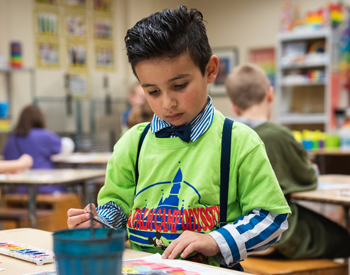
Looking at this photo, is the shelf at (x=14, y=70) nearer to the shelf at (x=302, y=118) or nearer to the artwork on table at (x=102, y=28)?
the artwork on table at (x=102, y=28)

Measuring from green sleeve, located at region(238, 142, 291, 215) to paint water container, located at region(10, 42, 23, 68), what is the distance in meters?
5.47

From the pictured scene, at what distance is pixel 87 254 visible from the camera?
530mm

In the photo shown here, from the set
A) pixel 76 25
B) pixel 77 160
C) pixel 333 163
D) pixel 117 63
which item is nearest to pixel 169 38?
pixel 77 160

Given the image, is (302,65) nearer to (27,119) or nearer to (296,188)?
(27,119)

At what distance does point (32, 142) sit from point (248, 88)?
8.73ft

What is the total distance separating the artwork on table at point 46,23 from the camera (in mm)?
6548

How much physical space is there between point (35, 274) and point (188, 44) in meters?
0.55

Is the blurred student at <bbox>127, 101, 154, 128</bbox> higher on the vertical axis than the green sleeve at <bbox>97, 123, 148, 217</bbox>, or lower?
higher

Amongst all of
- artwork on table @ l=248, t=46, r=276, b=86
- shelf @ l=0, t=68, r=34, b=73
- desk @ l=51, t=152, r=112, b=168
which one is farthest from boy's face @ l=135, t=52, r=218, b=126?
artwork on table @ l=248, t=46, r=276, b=86

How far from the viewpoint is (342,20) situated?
6.20 m

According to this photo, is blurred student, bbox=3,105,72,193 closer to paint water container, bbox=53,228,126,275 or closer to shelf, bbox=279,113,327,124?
shelf, bbox=279,113,327,124

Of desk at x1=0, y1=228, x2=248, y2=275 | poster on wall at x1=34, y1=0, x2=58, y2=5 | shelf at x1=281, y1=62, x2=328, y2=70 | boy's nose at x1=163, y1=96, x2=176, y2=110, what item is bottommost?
desk at x1=0, y1=228, x2=248, y2=275

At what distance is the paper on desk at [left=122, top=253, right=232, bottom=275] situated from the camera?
743mm

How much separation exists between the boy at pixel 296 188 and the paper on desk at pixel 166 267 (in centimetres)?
111
